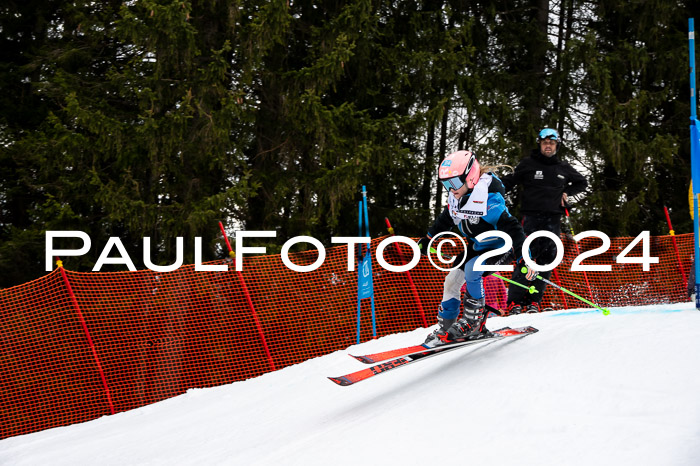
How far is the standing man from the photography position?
23.5 ft

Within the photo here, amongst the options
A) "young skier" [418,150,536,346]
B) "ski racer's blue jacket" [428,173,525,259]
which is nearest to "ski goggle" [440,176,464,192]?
"young skier" [418,150,536,346]

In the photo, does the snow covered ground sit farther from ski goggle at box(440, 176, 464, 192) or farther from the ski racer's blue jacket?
ski goggle at box(440, 176, 464, 192)

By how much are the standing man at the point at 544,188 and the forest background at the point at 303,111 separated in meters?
4.01

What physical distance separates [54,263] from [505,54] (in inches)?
397

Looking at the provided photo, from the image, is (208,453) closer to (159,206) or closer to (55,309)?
(55,309)

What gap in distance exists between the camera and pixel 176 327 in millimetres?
9273

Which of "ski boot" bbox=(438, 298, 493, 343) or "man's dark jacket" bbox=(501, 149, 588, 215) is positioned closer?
"ski boot" bbox=(438, 298, 493, 343)

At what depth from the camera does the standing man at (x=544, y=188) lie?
7160 millimetres

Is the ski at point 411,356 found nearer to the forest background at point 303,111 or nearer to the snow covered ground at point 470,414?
the snow covered ground at point 470,414

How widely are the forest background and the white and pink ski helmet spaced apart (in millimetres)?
5591

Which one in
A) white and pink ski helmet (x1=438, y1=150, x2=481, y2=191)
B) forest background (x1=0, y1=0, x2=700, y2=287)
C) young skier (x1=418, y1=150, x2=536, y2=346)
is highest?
forest background (x1=0, y1=0, x2=700, y2=287)

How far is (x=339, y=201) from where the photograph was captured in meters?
11.2

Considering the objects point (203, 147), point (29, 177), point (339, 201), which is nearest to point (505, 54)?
point (339, 201)

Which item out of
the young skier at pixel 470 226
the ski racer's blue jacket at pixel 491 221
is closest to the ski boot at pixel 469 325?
the young skier at pixel 470 226
